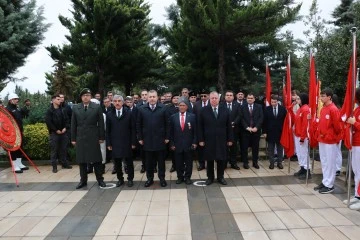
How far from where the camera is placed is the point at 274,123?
802 cm

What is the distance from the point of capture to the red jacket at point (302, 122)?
266 inches

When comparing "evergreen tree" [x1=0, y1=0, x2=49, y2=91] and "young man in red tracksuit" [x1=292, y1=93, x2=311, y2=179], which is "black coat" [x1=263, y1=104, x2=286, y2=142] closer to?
"young man in red tracksuit" [x1=292, y1=93, x2=311, y2=179]

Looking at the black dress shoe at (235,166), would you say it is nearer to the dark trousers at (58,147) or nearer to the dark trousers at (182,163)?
the dark trousers at (182,163)

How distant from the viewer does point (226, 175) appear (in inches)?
295

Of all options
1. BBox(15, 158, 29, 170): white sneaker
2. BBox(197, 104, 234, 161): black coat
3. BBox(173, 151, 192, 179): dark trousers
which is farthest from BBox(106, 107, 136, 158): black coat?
BBox(15, 158, 29, 170): white sneaker

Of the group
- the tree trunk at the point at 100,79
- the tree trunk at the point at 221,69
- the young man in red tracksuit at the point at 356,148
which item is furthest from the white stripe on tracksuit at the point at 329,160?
the tree trunk at the point at 100,79

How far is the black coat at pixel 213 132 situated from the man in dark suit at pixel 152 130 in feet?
2.34

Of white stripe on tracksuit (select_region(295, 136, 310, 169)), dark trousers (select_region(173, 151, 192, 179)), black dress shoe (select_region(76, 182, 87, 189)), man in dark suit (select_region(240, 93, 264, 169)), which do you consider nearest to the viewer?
black dress shoe (select_region(76, 182, 87, 189))

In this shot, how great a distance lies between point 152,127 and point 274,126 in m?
3.01

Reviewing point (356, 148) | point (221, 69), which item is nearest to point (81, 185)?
point (356, 148)

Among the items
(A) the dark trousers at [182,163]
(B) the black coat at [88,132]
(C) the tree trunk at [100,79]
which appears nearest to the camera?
(B) the black coat at [88,132]

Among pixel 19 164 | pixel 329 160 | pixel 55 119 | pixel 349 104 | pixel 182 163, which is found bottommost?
pixel 19 164

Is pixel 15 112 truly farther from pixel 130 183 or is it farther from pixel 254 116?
pixel 254 116

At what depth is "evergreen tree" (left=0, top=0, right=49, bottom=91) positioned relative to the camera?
531 inches
